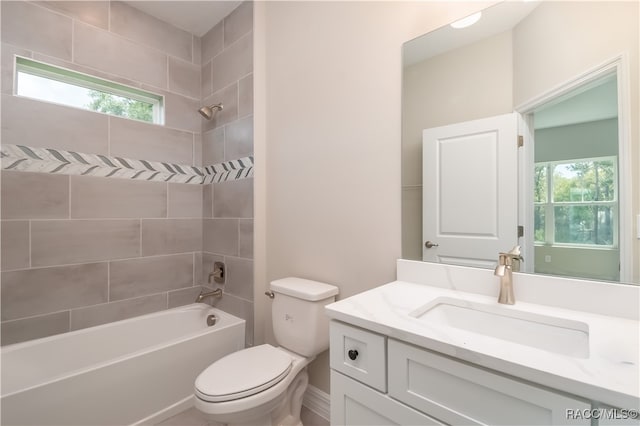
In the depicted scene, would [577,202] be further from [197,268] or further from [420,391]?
[197,268]

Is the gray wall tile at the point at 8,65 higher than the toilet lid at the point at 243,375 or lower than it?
higher

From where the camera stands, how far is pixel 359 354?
34.8 inches

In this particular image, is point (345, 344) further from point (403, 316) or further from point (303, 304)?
point (303, 304)

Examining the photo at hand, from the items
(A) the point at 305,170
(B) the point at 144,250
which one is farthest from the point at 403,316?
(B) the point at 144,250

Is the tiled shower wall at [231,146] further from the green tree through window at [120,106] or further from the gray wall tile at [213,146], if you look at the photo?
the green tree through window at [120,106]

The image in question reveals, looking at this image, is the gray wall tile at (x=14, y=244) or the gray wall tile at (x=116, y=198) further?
the gray wall tile at (x=116, y=198)

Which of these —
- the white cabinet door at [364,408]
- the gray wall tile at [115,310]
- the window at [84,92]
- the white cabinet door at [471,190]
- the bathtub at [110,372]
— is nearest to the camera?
the white cabinet door at [364,408]

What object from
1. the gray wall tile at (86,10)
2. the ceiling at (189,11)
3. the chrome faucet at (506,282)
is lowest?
the chrome faucet at (506,282)

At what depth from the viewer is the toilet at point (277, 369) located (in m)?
1.19

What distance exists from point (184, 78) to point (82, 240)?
4.77 ft

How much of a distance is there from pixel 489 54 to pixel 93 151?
7.72 ft

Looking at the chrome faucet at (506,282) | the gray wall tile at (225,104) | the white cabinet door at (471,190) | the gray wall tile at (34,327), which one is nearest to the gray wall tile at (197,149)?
the gray wall tile at (225,104)

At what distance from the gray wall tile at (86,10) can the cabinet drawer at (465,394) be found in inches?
104

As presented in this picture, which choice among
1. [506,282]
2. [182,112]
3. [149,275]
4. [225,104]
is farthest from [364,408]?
[182,112]
